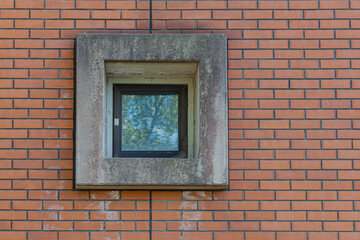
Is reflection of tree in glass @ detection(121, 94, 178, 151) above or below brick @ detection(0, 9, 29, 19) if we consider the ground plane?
below

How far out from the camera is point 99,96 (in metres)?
2.56

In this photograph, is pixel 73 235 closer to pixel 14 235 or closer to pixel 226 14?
pixel 14 235

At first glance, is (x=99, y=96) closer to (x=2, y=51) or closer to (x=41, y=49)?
(x=41, y=49)

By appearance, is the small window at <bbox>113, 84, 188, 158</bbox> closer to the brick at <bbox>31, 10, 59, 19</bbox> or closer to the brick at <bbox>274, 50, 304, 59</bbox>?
the brick at <bbox>31, 10, 59, 19</bbox>

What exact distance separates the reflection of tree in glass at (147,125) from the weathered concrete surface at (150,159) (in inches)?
9.7

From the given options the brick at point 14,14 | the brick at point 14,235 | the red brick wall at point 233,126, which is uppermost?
the brick at point 14,14

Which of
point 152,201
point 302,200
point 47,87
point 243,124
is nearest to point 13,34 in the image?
point 47,87

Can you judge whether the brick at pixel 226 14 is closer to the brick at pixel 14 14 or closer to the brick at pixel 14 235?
the brick at pixel 14 14

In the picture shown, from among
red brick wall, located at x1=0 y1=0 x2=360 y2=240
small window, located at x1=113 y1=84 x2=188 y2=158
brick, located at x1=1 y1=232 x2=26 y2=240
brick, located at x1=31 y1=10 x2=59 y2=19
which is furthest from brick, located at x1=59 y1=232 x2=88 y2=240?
brick, located at x1=31 y1=10 x2=59 y2=19

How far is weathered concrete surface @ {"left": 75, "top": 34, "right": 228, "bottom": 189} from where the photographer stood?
2516mm

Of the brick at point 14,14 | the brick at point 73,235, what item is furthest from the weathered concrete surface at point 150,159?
the brick at point 14,14

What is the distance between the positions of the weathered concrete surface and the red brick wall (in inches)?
4.5

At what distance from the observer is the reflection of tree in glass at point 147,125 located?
2.79m

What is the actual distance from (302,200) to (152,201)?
1.16 m
